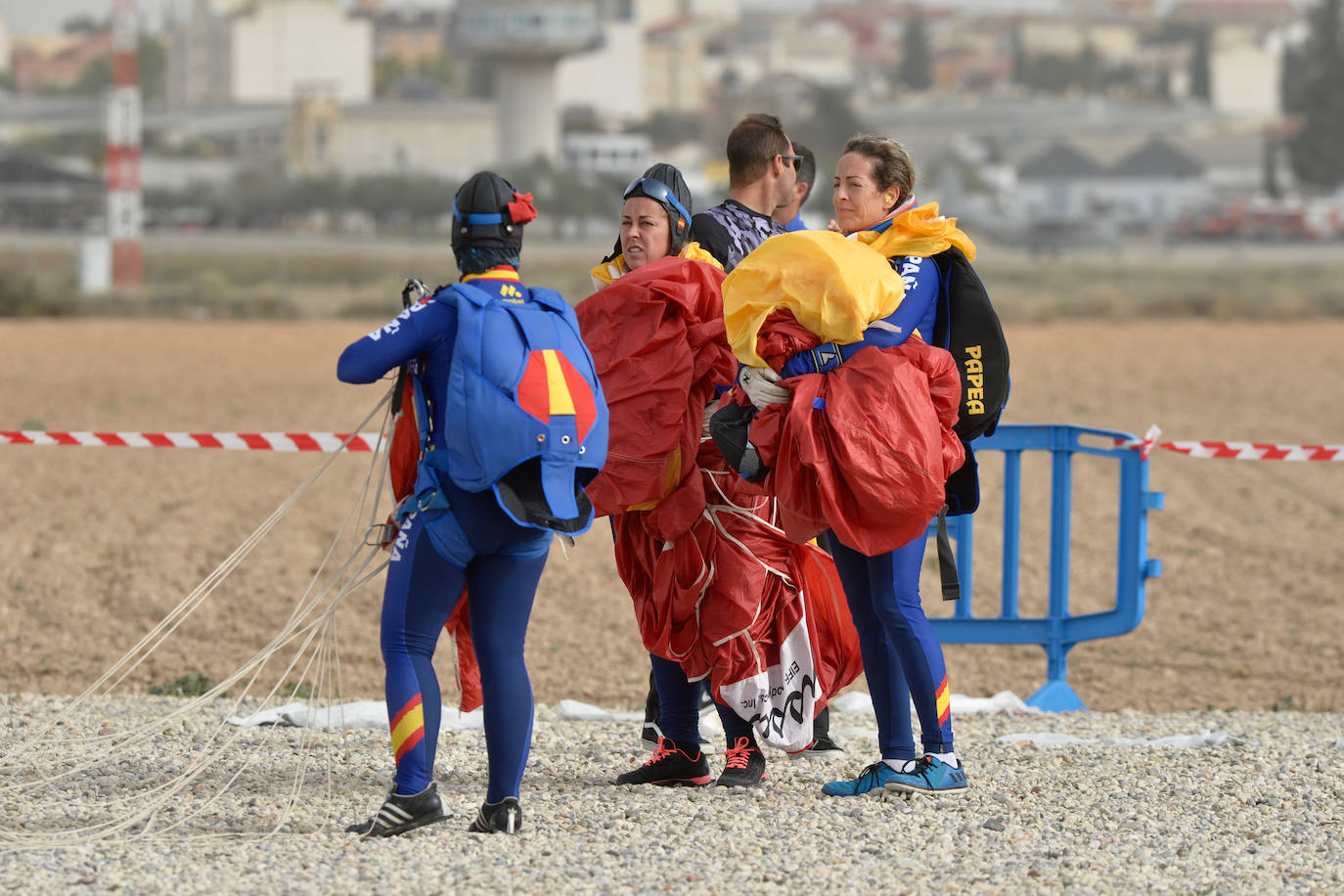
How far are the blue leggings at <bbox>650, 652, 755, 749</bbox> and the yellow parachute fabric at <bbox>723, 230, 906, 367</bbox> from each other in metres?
1.12

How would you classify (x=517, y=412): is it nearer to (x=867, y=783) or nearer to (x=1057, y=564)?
(x=867, y=783)

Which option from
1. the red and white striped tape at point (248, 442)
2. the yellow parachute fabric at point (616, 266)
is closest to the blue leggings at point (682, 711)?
the yellow parachute fabric at point (616, 266)

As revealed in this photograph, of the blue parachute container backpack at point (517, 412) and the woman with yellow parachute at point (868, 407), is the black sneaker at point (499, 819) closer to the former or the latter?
the blue parachute container backpack at point (517, 412)

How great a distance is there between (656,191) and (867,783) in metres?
1.91

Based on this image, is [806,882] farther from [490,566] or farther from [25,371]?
[25,371]

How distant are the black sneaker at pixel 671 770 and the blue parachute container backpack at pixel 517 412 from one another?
1079 mm

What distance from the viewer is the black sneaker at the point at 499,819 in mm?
4363

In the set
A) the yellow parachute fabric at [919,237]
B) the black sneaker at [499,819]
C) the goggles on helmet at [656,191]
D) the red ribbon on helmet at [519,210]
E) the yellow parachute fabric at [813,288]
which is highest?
the goggles on helmet at [656,191]

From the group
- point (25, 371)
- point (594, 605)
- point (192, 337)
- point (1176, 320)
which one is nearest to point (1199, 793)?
point (594, 605)

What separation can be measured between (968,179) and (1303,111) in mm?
17347

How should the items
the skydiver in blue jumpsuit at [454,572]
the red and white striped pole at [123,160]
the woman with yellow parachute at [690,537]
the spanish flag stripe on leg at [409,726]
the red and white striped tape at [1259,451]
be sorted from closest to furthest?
1. the skydiver in blue jumpsuit at [454,572]
2. the spanish flag stripe on leg at [409,726]
3. the woman with yellow parachute at [690,537]
4. the red and white striped tape at [1259,451]
5. the red and white striped pole at [123,160]

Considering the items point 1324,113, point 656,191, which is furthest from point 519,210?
point 1324,113

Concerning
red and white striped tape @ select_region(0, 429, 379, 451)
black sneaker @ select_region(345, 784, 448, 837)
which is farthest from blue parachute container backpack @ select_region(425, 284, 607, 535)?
red and white striped tape @ select_region(0, 429, 379, 451)

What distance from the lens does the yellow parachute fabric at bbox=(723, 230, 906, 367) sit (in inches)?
172
